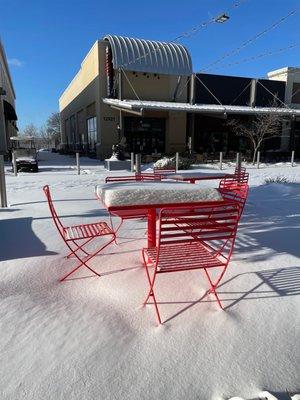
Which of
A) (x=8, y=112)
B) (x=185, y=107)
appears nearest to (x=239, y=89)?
(x=185, y=107)

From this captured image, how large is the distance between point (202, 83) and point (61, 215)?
2228cm

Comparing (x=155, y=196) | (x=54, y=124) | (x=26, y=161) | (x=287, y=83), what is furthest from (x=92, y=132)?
(x=54, y=124)

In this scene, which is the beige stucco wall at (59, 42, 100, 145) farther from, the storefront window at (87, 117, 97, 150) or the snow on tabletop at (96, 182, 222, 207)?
the snow on tabletop at (96, 182, 222, 207)

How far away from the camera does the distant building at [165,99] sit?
23.2 m

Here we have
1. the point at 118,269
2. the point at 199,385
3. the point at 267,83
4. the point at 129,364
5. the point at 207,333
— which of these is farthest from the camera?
the point at 267,83

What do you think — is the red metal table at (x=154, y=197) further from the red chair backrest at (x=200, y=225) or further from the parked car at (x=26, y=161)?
the parked car at (x=26, y=161)

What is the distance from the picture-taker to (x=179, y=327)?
9.07 feet

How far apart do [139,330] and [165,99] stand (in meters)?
24.2

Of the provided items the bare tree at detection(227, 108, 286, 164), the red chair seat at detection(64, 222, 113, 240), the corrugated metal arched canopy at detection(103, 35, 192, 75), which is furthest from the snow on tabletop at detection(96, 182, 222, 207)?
the corrugated metal arched canopy at detection(103, 35, 192, 75)

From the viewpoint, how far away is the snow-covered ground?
2203 millimetres

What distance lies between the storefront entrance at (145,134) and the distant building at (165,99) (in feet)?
0.17

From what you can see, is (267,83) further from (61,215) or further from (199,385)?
(199,385)

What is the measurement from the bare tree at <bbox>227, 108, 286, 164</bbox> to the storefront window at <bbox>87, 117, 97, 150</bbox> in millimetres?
10903

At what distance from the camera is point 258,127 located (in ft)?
81.0
